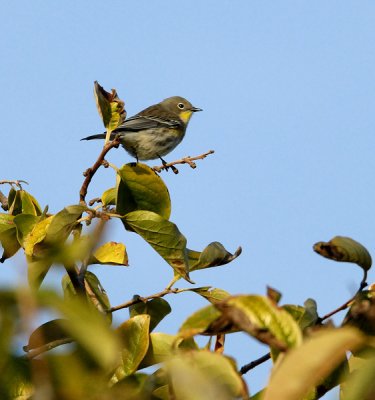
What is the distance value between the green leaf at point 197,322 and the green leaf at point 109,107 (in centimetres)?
295

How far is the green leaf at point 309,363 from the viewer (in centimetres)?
121

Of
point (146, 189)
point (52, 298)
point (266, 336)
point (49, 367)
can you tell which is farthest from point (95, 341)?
point (146, 189)

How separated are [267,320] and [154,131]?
12908mm

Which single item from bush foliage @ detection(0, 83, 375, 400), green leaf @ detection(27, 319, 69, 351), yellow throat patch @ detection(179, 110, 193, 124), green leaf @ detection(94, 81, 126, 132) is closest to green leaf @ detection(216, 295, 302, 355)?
bush foliage @ detection(0, 83, 375, 400)

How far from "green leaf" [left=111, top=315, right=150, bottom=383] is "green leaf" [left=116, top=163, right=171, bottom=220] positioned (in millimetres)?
1156

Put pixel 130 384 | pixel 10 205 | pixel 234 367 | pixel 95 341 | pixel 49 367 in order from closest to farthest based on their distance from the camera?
Result: pixel 95 341 < pixel 49 367 < pixel 234 367 < pixel 130 384 < pixel 10 205

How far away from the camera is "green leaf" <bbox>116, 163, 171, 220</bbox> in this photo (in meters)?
4.02

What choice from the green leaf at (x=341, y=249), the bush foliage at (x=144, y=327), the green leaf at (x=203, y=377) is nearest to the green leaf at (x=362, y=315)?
the bush foliage at (x=144, y=327)

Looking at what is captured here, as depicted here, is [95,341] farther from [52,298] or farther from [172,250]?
[172,250]

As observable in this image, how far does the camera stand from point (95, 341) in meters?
1.13

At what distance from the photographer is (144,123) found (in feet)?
48.3

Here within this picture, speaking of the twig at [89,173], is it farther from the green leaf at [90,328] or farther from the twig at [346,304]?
the green leaf at [90,328]

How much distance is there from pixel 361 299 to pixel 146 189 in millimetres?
1756

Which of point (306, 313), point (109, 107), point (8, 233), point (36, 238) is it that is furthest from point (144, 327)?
point (109, 107)
